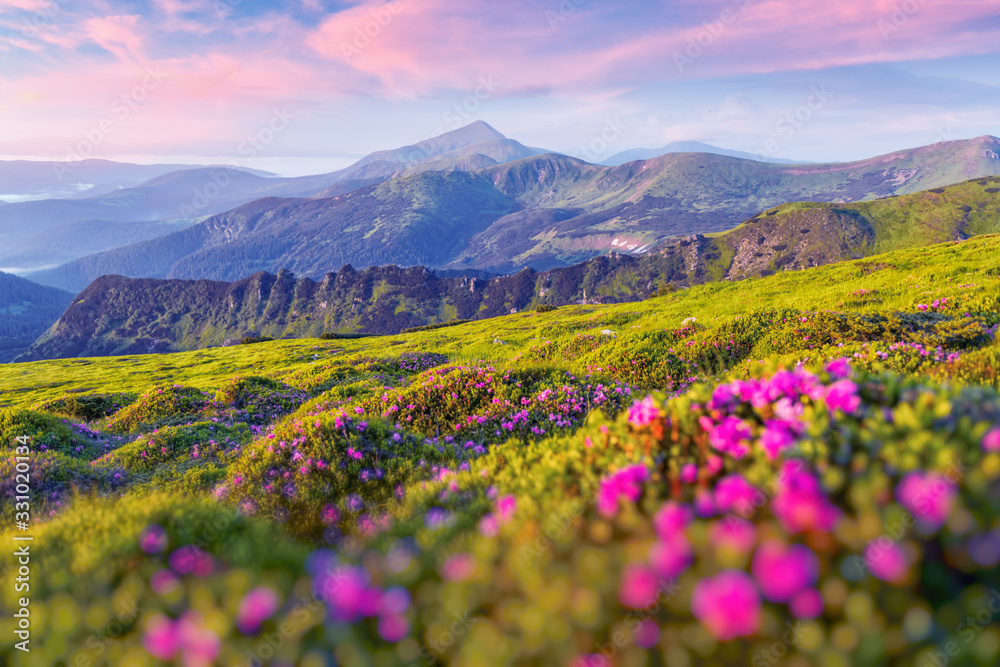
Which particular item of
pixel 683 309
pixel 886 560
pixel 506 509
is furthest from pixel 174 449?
pixel 683 309

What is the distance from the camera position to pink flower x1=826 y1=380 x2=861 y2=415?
3.26 m

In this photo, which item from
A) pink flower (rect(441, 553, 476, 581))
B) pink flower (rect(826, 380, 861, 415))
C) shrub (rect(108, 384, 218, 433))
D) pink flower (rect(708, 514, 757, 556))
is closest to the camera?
pink flower (rect(708, 514, 757, 556))

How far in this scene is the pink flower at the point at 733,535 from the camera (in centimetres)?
188

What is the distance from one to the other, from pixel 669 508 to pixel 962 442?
1949mm

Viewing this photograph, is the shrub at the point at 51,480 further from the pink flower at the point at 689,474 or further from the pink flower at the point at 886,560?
the pink flower at the point at 886,560

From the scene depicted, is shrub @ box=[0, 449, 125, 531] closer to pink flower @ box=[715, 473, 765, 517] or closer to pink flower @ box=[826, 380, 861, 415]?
pink flower @ box=[715, 473, 765, 517]

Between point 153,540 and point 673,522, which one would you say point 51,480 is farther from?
point 673,522

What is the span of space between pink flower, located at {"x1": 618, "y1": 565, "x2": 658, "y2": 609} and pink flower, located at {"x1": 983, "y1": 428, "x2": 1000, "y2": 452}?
202 cm

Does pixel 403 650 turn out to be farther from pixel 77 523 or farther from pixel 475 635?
pixel 77 523

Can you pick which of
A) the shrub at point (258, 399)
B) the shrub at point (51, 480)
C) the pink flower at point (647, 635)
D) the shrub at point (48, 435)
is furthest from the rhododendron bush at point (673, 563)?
the shrub at point (258, 399)

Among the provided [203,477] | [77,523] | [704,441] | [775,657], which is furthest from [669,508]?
[203,477]

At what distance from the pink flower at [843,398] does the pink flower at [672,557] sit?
2.09 meters

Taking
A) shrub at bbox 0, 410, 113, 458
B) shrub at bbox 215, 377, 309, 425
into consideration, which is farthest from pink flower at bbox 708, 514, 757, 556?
shrub at bbox 215, 377, 309, 425

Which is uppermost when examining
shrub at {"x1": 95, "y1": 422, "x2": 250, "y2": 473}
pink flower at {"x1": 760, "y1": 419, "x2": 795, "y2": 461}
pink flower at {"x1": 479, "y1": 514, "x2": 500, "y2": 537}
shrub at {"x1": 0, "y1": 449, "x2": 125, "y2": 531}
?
pink flower at {"x1": 760, "y1": 419, "x2": 795, "y2": 461}
